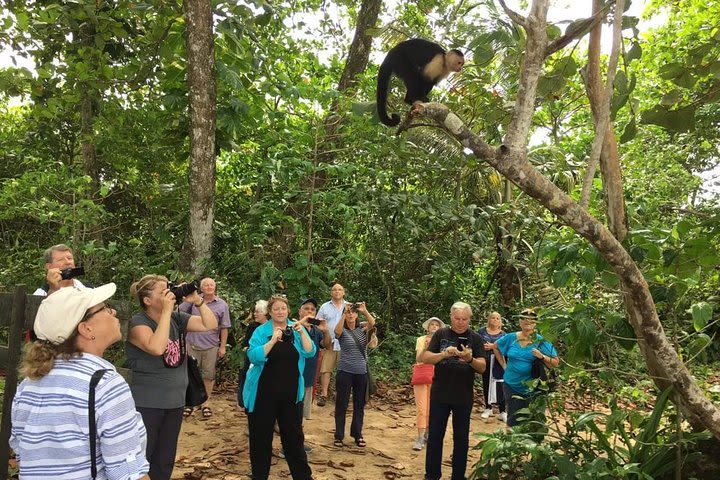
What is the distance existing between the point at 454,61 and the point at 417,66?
403 millimetres

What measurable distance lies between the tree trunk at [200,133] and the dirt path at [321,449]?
1980 millimetres

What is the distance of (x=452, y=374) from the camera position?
480 cm

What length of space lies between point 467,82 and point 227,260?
167 inches

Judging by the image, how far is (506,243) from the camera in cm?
1002

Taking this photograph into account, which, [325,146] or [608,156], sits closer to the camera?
[608,156]

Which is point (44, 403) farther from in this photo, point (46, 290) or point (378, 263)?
point (378, 263)

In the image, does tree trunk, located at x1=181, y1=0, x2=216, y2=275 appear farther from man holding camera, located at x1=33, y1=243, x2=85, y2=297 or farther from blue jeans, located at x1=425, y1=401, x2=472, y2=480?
blue jeans, located at x1=425, y1=401, x2=472, y2=480

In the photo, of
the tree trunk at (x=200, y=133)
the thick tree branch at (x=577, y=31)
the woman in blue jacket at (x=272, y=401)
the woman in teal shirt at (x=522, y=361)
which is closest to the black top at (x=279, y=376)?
the woman in blue jacket at (x=272, y=401)

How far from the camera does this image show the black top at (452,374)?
477 cm

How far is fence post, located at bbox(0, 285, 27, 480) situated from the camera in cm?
375

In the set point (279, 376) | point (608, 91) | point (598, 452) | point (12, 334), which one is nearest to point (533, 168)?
point (608, 91)

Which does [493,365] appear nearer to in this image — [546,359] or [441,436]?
[546,359]

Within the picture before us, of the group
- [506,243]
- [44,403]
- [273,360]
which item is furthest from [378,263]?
[44,403]

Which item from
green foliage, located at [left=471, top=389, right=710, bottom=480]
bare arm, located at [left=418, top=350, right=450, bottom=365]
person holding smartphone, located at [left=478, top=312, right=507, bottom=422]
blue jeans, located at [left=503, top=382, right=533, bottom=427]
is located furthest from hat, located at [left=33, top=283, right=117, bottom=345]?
person holding smartphone, located at [left=478, top=312, right=507, bottom=422]
